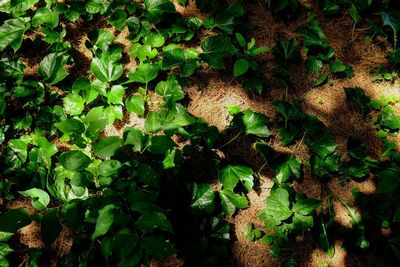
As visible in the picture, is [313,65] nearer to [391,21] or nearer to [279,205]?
[391,21]

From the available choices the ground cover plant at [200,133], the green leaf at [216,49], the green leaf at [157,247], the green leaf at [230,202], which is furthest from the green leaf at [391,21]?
the green leaf at [157,247]

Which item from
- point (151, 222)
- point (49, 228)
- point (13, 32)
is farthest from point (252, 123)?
point (13, 32)

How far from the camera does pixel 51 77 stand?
2.43 m

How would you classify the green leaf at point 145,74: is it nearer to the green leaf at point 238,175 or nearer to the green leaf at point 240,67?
the green leaf at point 240,67

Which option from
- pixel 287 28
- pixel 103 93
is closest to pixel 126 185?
pixel 103 93

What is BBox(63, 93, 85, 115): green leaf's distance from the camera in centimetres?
241

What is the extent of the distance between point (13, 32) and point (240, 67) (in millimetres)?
1883

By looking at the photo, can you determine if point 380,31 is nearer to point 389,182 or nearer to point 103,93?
point 389,182

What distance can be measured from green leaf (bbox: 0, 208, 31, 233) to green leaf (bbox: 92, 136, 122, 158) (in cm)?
56

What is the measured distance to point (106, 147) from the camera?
2086 millimetres

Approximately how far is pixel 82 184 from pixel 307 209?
160 cm

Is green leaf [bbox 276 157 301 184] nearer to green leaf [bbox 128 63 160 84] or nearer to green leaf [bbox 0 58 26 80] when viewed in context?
green leaf [bbox 128 63 160 84]

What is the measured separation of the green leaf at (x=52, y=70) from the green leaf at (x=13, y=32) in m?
0.27

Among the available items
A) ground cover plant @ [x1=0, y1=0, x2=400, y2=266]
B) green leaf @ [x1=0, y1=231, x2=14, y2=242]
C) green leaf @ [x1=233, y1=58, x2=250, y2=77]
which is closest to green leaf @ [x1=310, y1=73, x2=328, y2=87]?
ground cover plant @ [x1=0, y1=0, x2=400, y2=266]
